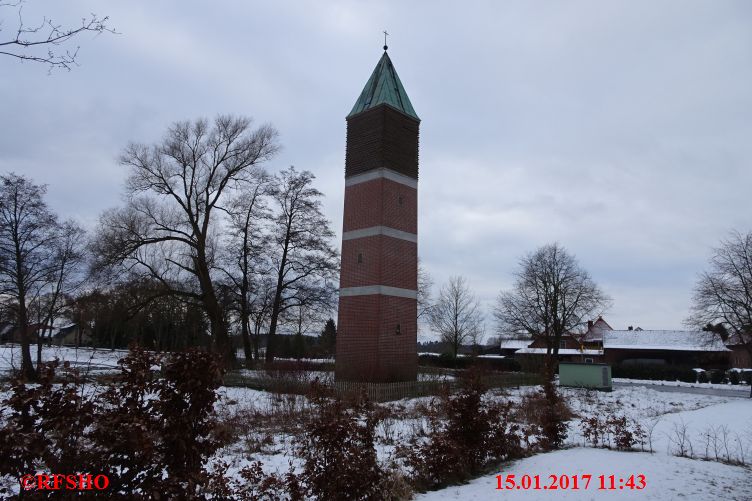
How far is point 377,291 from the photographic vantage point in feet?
75.7

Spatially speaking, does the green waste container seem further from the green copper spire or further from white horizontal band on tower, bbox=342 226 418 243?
the green copper spire

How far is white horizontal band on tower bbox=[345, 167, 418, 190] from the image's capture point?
24.3 meters

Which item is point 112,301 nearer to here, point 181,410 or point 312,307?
point 312,307

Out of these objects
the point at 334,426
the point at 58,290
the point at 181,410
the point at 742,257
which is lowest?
the point at 334,426

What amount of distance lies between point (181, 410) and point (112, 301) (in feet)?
108

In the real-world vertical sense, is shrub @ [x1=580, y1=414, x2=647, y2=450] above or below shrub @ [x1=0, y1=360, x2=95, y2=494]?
below

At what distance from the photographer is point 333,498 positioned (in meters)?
5.84

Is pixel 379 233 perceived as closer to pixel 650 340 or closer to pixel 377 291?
pixel 377 291

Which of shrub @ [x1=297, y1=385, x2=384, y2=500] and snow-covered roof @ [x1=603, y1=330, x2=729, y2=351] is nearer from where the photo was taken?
shrub @ [x1=297, y1=385, x2=384, y2=500]

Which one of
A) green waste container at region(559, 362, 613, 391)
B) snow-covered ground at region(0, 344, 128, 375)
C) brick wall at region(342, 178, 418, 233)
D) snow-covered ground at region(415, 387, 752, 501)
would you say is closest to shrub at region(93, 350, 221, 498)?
snow-covered ground at region(0, 344, 128, 375)

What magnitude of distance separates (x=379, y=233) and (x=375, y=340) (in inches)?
198

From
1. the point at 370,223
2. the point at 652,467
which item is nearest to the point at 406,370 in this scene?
the point at 370,223
